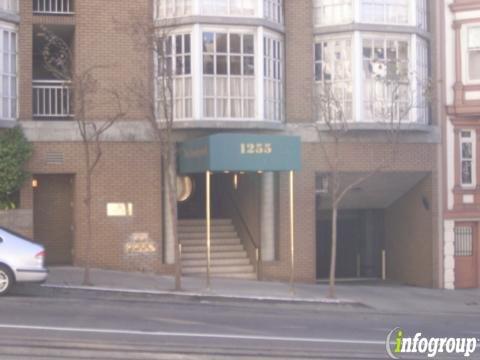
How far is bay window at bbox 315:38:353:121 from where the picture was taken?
986 inches

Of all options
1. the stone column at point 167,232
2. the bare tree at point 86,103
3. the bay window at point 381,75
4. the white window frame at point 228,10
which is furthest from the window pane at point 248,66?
the stone column at point 167,232

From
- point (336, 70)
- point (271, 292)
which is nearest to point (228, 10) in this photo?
point (336, 70)

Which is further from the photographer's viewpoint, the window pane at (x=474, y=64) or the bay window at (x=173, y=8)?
the window pane at (x=474, y=64)

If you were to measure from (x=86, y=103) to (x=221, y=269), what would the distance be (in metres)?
5.76

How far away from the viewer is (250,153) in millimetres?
21828

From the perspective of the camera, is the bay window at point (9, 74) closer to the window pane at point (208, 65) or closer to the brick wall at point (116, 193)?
the brick wall at point (116, 193)

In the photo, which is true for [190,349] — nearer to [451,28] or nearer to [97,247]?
[97,247]

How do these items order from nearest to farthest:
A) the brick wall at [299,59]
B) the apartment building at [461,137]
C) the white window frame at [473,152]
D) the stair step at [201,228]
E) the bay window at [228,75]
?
the bay window at [228,75]
the brick wall at [299,59]
the apartment building at [461,137]
the stair step at [201,228]
the white window frame at [473,152]

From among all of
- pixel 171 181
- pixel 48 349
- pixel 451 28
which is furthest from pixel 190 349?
pixel 451 28

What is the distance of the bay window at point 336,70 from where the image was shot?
25.0 metres

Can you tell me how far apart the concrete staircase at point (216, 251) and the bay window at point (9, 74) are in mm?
5913

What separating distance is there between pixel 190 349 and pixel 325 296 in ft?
32.4

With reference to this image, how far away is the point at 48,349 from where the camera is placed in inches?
499

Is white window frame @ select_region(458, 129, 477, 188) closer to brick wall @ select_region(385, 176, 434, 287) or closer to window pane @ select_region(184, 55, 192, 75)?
brick wall @ select_region(385, 176, 434, 287)
